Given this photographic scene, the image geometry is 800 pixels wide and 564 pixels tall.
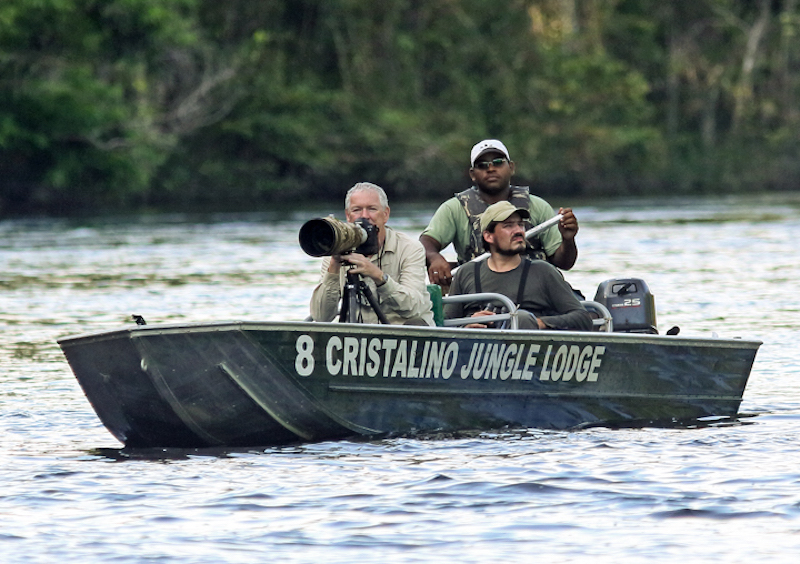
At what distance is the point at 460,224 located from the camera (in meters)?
10.3

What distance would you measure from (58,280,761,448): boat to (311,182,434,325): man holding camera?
31cm

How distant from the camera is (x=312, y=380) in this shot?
8.01 metres

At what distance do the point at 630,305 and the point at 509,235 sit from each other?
1295 mm

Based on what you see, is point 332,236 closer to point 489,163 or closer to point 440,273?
point 440,273

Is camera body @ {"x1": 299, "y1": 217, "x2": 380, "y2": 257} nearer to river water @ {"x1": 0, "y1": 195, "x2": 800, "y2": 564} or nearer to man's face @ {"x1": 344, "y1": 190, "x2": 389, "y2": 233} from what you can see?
man's face @ {"x1": 344, "y1": 190, "x2": 389, "y2": 233}

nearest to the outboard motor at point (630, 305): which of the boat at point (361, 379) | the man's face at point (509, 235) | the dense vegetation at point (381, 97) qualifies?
the boat at point (361, 379)

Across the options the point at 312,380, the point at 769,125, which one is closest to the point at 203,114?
the point at 769,125

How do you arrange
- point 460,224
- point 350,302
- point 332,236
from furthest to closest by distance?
1. point 460,224
2. point 350,302
3. point 332,236

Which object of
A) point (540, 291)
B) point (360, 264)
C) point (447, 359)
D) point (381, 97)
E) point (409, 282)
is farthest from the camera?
point (381, 97)

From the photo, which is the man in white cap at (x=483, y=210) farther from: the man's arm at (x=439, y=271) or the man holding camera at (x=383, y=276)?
the man holding camera at (x=383, y=276)

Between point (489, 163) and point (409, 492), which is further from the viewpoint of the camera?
point (489, 163)

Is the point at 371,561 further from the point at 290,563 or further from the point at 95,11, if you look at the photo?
the point at 95,11

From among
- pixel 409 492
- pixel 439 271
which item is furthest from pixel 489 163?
pixel 409 492

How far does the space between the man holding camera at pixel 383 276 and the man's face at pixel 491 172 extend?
1.57m
